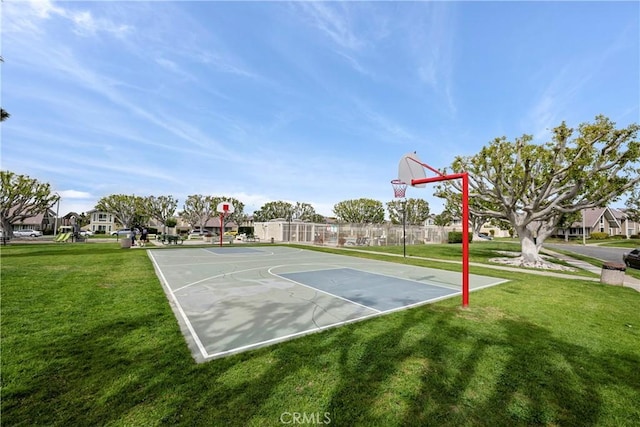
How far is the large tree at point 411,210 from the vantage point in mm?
61344

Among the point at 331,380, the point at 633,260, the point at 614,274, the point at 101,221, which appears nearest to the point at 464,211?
the point at 331,380

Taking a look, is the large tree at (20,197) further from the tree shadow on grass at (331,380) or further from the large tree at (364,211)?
the large tree at (364,211)

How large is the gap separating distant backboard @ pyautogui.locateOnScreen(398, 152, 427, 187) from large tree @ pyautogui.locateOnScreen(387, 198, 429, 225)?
54.4 metres

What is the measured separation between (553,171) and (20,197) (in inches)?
2002

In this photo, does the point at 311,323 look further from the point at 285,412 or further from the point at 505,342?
the point at 505,342

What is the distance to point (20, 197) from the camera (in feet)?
108

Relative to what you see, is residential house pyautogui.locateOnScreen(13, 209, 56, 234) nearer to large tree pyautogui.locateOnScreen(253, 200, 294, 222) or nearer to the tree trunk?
large tree pyautogui.locateOnScreen(253, 200, 294, 222)

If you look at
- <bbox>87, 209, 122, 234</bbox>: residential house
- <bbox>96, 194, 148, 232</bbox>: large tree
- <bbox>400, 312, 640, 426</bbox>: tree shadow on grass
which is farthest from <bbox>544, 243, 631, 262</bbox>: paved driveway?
<bbox>87, 209, 122, 234</bbox>: residential house

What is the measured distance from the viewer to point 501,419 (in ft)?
8.93

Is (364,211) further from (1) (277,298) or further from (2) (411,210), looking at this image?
(1) (277,298)

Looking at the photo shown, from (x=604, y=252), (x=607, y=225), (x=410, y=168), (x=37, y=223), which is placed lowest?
(x=604, y=252)

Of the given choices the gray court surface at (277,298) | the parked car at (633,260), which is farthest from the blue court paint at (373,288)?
the parked car at (633,260)

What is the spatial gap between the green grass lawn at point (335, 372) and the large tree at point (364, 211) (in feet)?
179

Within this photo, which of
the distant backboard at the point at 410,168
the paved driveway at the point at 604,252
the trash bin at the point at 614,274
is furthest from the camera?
the paved driveway at the point at 604,252
